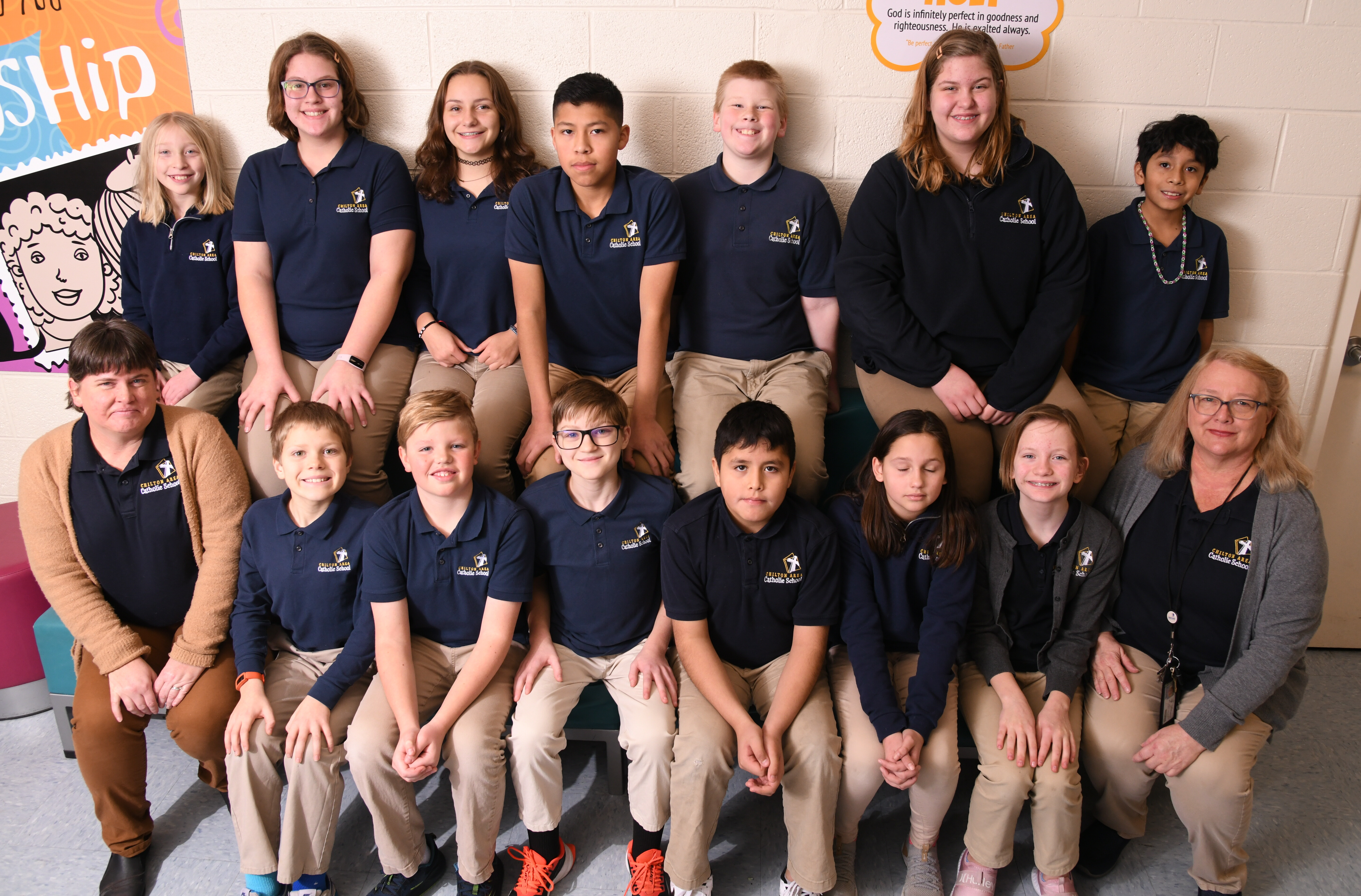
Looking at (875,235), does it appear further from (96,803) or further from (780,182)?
(96,803)

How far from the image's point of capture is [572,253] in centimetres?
222

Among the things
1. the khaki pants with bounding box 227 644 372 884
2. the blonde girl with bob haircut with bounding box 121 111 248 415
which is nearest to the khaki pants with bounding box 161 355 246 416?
the blonde girl with bob haircut with bounding box 121 111 248 415

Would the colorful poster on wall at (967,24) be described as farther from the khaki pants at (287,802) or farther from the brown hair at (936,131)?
the khaki pants at (287,802)

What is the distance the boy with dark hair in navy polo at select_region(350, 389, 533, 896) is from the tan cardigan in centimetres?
40

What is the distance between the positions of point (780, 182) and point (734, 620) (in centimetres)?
121

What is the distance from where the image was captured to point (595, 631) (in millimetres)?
1930

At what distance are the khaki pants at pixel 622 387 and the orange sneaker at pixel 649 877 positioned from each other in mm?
922

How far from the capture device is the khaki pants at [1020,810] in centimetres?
172

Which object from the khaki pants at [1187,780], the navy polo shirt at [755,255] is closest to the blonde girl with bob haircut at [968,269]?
the navy polo shirt at [755,255]

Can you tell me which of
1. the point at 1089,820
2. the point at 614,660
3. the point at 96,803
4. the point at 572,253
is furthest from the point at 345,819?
the point at 1089,820

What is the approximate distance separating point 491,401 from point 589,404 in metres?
0.51

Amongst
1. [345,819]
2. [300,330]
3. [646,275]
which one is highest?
[646,275]

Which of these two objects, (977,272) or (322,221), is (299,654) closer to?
(322,221)

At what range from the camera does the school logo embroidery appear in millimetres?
2160
